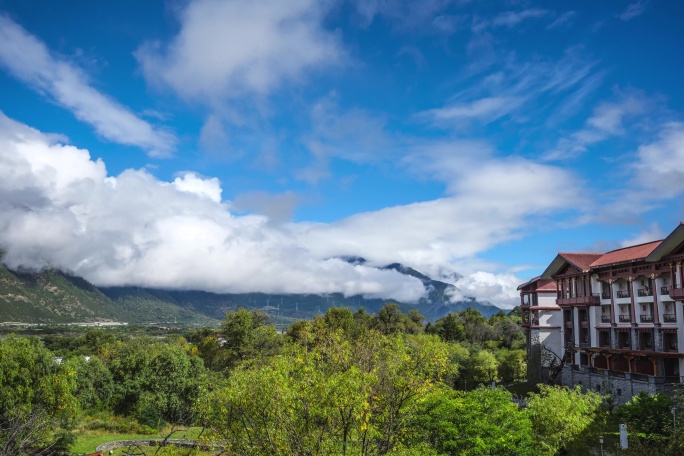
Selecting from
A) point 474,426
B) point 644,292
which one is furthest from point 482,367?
point 474,426

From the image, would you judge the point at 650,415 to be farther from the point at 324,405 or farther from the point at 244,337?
the point at 244,337

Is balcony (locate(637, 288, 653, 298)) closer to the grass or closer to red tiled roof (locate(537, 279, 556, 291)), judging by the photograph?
red tiled roof (locate(537, 279, 556, 291))

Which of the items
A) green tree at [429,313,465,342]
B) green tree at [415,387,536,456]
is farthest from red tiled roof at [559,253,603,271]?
green tree at [429,313,465,342]

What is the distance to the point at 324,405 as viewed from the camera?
13148 mm

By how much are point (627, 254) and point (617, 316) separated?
5418 millimetres

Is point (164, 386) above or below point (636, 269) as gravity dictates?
below

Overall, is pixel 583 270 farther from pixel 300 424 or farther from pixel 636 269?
pixel 300 424

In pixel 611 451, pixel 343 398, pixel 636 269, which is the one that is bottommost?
pixel 611 451

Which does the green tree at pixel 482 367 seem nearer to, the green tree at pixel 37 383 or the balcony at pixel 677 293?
the balcony at pixel 677 293

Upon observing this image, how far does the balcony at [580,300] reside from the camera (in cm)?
4571

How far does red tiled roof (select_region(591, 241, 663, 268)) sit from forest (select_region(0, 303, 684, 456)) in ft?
39.3

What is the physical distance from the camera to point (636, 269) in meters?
41.2

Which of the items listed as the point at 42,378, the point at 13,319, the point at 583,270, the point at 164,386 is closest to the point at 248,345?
the point at 164,386

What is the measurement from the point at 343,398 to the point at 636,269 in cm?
3744
